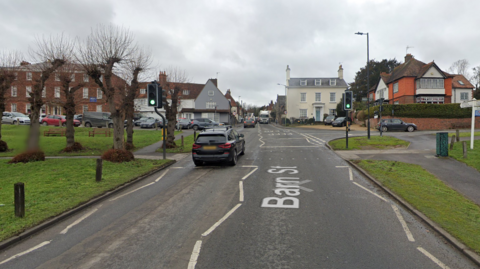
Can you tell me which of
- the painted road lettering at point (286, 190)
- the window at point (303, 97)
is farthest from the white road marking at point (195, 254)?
the window at point (303, 97)

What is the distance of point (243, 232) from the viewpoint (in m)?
5.91

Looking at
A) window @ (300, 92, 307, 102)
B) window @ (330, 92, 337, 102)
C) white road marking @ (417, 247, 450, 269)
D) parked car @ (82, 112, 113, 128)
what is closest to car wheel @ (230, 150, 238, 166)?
white road marking @ (417, 247, 450, 269)

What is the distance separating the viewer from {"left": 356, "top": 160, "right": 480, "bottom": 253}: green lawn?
Answer: 5895 millimetres

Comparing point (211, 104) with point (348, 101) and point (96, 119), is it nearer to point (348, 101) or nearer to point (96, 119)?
point (96, 119)

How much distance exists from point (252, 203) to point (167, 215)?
215 cm

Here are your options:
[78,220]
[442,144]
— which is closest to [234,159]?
[78,220]

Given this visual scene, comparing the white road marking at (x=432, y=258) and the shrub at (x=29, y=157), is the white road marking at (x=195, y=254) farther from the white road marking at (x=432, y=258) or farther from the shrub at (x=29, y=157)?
the shrub at (x=29, y=157)

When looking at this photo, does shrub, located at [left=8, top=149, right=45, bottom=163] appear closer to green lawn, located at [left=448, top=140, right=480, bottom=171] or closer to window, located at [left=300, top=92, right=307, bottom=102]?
green lawn, located at [left=448, top=140, right=480, bottom=171]

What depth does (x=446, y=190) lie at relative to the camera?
909 centimetres

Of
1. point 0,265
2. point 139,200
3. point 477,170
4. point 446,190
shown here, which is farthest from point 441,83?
point 0,265

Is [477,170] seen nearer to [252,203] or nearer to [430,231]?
[430,231]

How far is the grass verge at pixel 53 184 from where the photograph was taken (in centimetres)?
684

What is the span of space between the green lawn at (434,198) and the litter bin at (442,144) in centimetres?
292

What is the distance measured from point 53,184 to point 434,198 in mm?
11284
